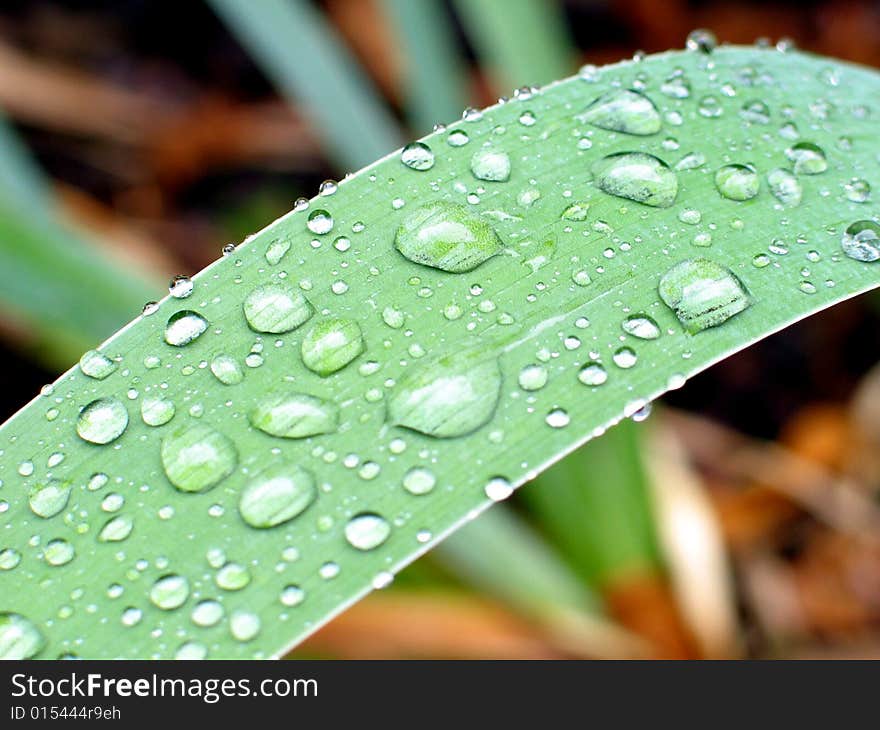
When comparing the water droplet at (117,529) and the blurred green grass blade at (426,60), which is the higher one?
the blurred green grass blade at (426,60)

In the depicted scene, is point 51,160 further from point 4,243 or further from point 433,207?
point 433,207

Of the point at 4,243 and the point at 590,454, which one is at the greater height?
the point at 4,243

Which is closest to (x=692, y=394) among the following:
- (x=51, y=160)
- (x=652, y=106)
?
(x=652, y=106)

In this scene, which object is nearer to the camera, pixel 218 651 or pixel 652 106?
pixel 218 651

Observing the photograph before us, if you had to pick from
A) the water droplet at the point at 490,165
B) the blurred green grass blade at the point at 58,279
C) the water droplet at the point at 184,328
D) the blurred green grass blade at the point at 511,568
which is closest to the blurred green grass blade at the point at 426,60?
the blurred green grass blade at the point at 58,279

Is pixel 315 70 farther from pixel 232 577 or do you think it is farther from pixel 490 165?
pixel 232 577

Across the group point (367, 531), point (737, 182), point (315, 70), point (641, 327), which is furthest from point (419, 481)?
point (315, 70)

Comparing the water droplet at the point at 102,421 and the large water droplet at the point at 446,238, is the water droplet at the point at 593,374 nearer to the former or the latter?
the large water droplet at the point at 446,238
